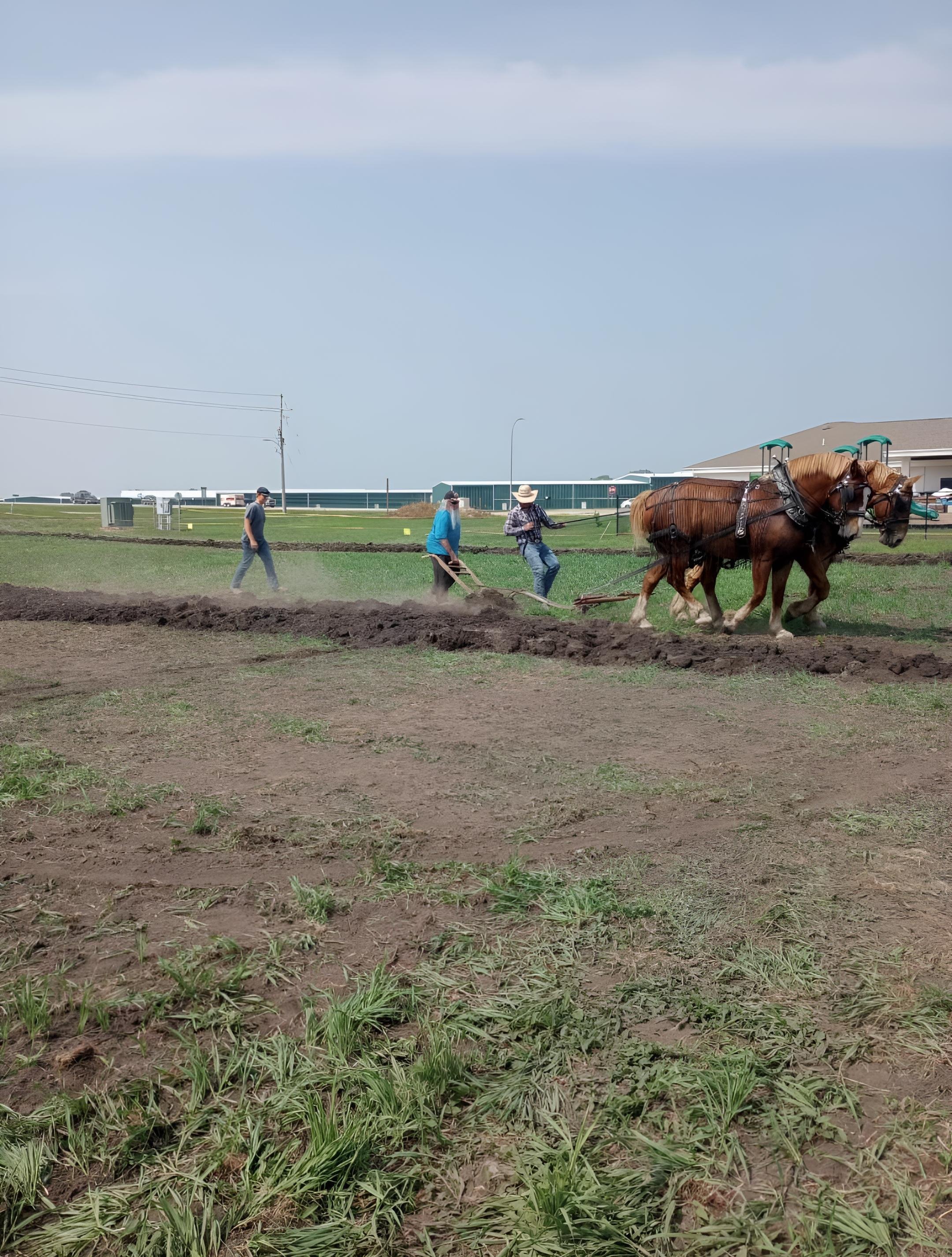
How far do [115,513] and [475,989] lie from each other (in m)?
Answer: 47.7

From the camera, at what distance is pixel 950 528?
130 ft

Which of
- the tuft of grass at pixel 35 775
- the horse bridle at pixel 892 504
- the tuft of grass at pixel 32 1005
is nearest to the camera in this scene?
the tuft of grass at pixel 32 1005

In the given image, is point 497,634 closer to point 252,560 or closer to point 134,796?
point 252,560

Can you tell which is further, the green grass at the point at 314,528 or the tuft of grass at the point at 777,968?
the green grass at the point at 314,528

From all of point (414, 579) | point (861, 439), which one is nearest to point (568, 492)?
point (861, 439)

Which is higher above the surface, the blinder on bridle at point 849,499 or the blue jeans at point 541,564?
the blinder on bridle at point 849,499

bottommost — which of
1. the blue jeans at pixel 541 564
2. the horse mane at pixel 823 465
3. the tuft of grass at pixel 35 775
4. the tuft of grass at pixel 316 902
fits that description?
the tuft of grass at pixel 316 902

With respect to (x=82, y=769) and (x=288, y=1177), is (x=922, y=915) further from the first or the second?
(x=82, y=769)

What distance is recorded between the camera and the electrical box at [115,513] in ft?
156

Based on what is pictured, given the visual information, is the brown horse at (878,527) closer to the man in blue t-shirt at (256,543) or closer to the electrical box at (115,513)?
the man in blue t-shirt at (256,543)

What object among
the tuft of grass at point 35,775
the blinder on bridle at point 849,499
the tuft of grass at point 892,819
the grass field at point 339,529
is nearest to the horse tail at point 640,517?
the blinder on bridle at point 849,499

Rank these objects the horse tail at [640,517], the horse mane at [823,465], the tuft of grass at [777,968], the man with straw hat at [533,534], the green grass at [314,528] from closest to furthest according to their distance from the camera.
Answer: the tuft of grass at [777,968] < the horse mane at [823,465] < the horse tail at [640,517] < the man with straw hat at [533,534] < the green grass at [314,528]

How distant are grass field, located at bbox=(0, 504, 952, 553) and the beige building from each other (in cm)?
710

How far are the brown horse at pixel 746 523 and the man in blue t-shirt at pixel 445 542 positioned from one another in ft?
9.53
